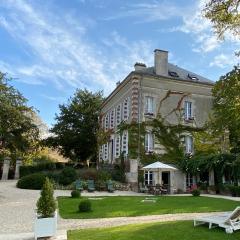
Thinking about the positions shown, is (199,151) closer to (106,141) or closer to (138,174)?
(138,174)

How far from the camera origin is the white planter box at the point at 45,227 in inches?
376

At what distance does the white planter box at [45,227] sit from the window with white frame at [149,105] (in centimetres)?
2036

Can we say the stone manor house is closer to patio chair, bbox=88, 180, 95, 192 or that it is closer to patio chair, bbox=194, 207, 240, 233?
patio chair, bbox=88, 180, 95, 192

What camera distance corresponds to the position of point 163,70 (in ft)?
102

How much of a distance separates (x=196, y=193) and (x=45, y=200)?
47.3ft

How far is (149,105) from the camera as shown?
29.9 meters

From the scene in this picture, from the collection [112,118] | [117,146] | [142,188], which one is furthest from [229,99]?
[112,118]

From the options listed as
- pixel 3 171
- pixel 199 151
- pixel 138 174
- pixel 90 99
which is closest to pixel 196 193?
pixel 138 174

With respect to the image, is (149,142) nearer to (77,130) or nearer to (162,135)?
(162,135)

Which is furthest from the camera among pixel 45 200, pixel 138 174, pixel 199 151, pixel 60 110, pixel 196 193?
pixel 60 110

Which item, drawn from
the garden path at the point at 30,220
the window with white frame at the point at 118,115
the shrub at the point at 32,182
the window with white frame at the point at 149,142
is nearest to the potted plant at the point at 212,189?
the window with white frame at the point at 149,142

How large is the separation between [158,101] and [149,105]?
863 mm

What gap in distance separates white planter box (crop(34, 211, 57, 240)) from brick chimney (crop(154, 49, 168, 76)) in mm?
22618

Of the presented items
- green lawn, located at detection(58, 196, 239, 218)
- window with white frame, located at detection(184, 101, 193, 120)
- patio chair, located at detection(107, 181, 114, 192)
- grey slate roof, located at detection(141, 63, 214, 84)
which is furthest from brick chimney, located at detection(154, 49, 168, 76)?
green lawn, located at detection(58, 196, 239, 218)
